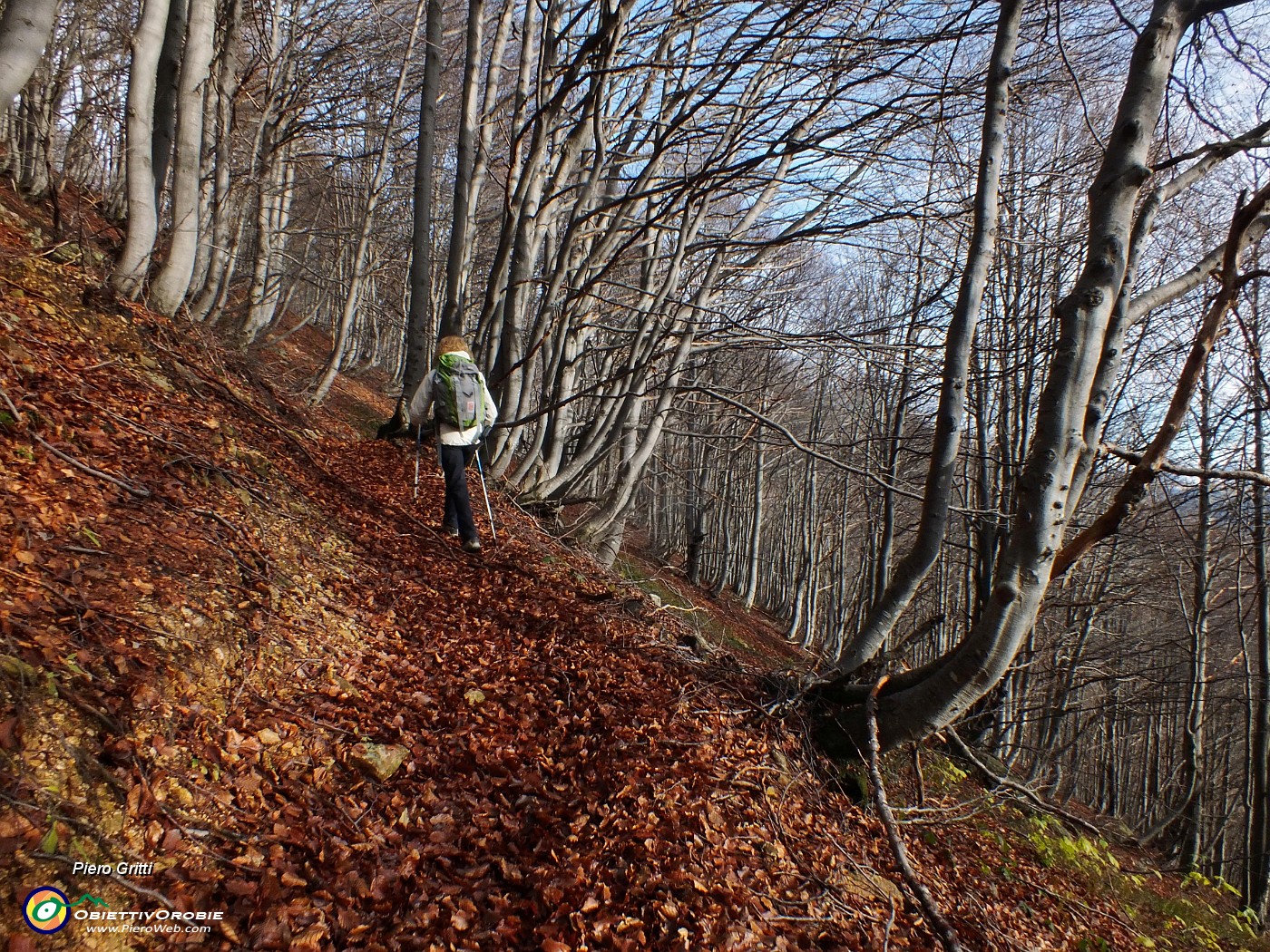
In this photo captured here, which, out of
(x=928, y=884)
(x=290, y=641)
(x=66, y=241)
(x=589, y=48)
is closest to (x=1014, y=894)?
(x=928, y=884)

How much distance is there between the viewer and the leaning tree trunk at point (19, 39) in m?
3.56

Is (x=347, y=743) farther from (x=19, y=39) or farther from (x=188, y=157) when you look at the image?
(x=188, y=157)

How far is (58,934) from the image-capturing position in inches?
70.8

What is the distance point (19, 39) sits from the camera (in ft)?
11.7

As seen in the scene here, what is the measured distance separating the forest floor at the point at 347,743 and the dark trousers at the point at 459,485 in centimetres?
33

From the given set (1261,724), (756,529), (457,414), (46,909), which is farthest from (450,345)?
(756,529)

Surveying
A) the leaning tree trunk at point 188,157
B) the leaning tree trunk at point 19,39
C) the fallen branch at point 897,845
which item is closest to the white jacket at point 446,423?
the leaning tree trunk at point 188,157

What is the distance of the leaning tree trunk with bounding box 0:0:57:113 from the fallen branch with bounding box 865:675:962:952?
6581 mm

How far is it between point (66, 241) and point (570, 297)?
15.1 ft

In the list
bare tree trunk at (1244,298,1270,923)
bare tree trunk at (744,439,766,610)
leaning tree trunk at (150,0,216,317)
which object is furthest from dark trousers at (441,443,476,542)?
bare tree trunk at (744,439,766,610)

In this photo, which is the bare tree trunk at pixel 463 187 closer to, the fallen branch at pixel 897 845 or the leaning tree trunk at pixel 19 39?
the leaning tree trunk at pixel 19 39

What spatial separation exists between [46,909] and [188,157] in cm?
630

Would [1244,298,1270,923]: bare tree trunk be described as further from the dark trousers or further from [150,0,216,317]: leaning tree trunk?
[150,0,216,317]: leaning tree trunk

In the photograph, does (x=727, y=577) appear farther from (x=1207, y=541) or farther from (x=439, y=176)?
(x=439, y=176)
